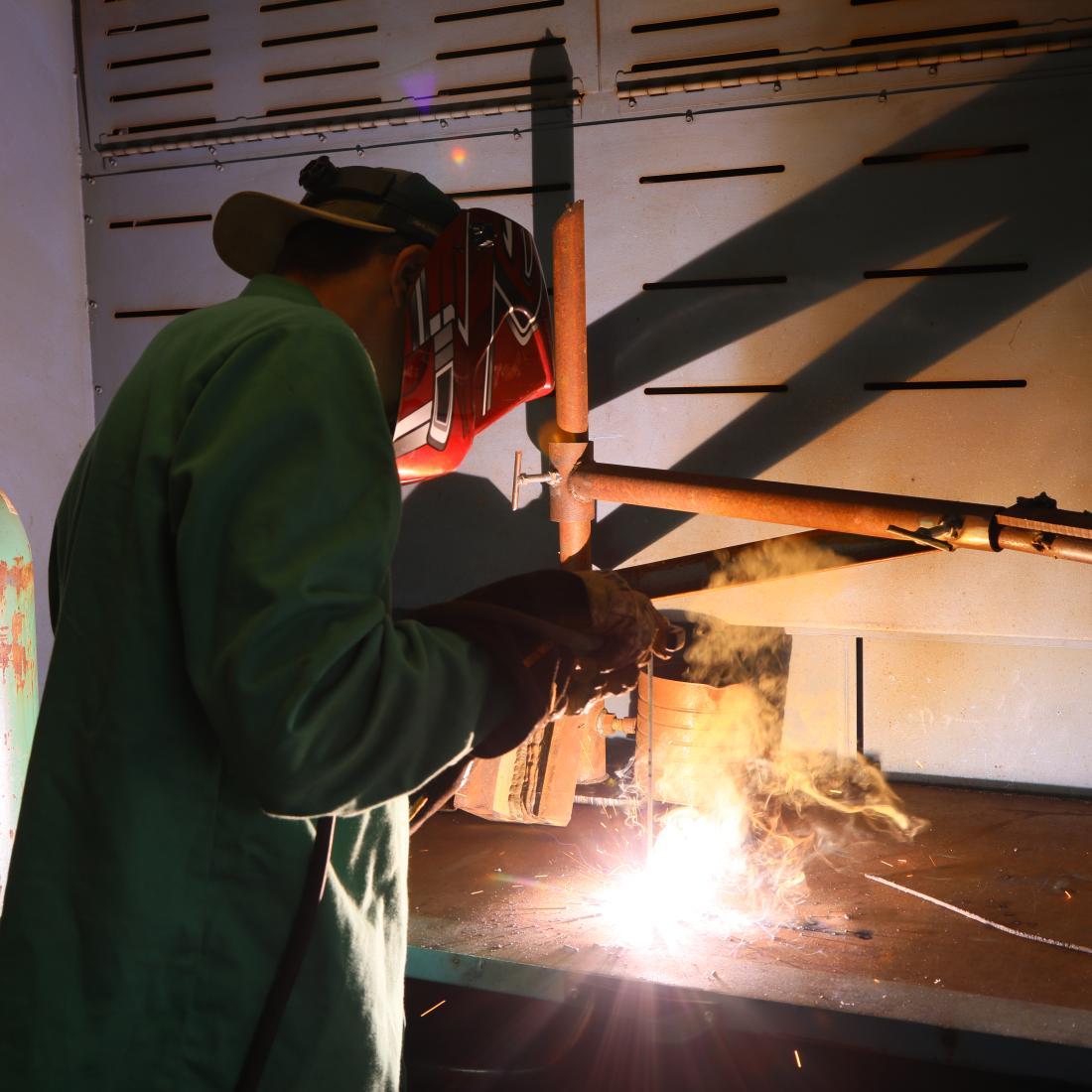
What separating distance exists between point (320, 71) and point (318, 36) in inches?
4.5

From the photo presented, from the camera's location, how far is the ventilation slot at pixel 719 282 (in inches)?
117

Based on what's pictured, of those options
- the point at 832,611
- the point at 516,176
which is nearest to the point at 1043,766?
the point at 832,611

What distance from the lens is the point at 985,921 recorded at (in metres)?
2.02

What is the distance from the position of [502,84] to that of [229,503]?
8.62 ft

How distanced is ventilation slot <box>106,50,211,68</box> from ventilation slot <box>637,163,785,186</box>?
161 cm

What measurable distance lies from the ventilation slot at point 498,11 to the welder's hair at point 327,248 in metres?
2.13

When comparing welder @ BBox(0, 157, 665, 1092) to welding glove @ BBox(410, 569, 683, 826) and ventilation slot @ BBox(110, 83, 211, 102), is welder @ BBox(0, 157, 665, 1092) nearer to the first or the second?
welding glove @ BBox(410, 569, 683, 826)

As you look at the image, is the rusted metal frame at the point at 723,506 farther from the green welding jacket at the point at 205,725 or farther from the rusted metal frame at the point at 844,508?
the green welding jacket at the point at 205,725

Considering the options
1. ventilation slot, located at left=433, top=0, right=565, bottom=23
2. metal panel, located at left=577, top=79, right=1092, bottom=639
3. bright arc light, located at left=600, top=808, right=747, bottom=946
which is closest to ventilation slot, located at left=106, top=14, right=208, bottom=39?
ventilation slot, located at left=433, top=0, right=565, bottom=23

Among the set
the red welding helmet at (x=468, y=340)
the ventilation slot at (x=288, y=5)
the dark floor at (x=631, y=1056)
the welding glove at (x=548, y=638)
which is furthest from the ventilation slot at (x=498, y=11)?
the dark floor at (x=631, y=1056)

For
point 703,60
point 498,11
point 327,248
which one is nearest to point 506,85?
point 498,11

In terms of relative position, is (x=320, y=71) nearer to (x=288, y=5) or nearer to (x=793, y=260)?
(x=288, y=5)

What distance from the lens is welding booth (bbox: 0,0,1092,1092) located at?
2.28 meters

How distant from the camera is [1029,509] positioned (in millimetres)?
1914
